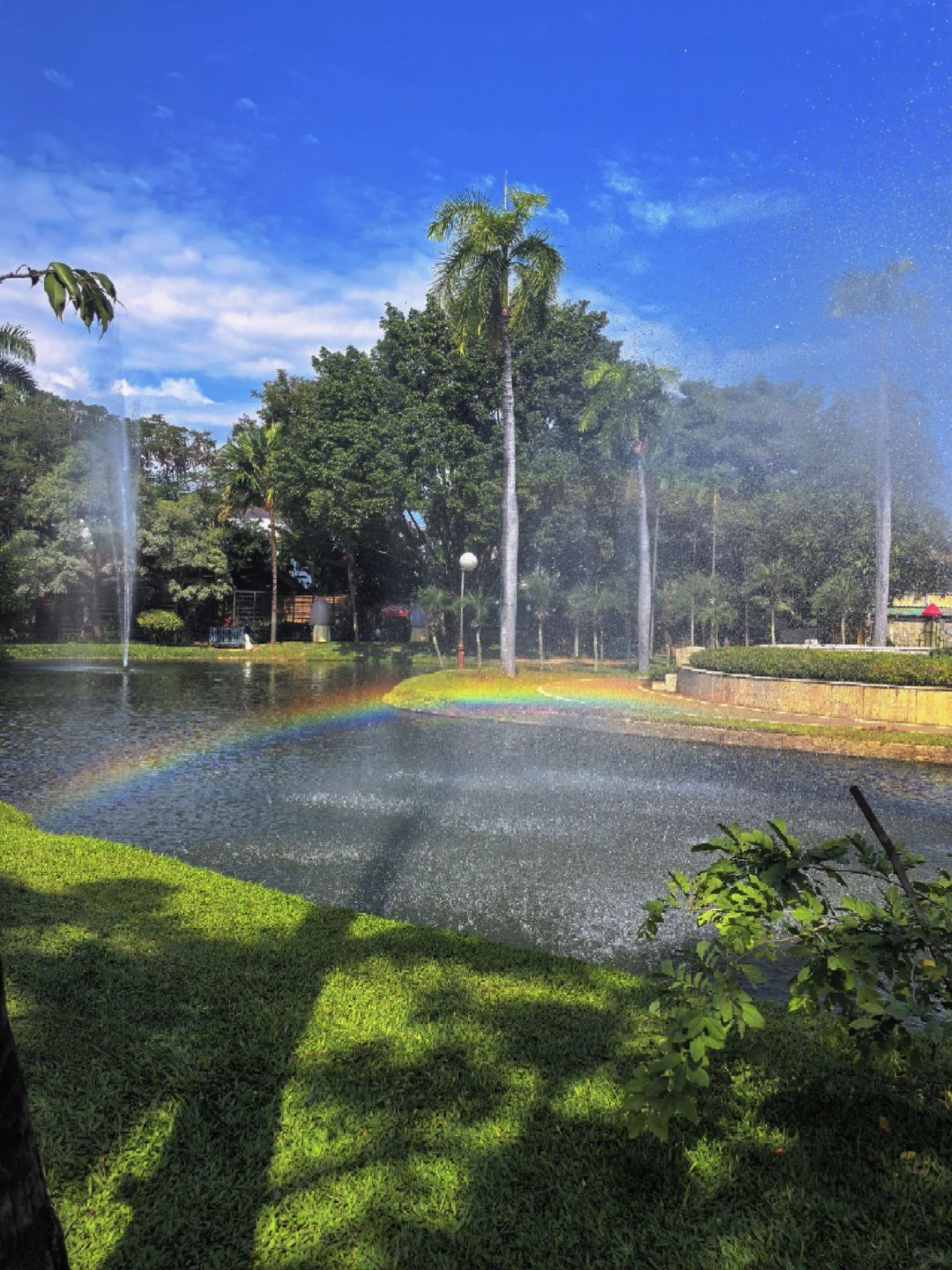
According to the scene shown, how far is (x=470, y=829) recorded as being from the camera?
7738 millimetres

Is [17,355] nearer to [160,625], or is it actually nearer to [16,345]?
[16,345]

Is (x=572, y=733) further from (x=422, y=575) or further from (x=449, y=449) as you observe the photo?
(x=422, y=575)

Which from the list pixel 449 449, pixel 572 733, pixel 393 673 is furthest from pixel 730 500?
pixel 572 733

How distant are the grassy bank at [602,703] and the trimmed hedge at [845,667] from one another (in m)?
1.28

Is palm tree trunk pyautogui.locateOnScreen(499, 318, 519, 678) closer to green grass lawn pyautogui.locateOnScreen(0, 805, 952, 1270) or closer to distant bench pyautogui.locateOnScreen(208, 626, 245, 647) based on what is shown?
green grass lawn pyautogui.locateOnScreen(0, 805, 952, 1270)

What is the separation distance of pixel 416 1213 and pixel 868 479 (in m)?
38.8

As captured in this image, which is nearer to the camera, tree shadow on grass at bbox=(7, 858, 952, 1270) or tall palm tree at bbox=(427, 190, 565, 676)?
tree shadow on grass at bbox=(7, 858, 952, 1270)

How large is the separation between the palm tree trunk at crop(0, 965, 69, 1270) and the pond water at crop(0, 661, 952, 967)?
3.82m

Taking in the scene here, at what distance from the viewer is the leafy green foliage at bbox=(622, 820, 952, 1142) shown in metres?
2.05

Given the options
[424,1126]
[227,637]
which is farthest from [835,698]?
[227,637]

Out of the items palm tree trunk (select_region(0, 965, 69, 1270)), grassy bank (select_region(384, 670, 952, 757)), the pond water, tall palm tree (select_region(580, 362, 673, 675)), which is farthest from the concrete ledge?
palm tree trunk (select_region(0, 965, 69, 1270))

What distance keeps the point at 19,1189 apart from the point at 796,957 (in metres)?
1.97

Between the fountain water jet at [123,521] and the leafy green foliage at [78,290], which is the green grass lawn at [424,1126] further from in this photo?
the fountain water jet at [123,521]

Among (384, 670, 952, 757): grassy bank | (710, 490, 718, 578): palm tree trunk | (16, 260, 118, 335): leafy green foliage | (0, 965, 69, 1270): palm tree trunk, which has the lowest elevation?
(384, 670, 952, 757): grassy bank
